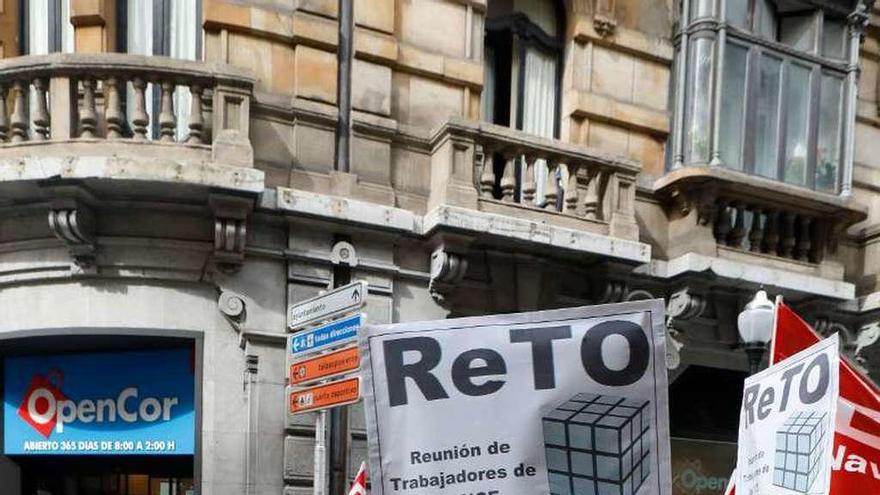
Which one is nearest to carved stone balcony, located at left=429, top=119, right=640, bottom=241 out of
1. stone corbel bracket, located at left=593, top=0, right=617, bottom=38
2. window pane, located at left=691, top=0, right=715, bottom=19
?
stone corbel bracket, located at left=593, top=0, right=617, bottom=38

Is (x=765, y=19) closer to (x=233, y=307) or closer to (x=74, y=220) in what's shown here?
(x=233, y=307)

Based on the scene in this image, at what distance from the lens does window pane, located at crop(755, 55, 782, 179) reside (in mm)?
9758

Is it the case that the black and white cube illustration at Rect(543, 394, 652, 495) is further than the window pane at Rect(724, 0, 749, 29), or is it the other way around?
the window pane at Rect(724, 0, 749, 29)

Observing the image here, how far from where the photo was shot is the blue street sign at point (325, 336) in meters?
5.60

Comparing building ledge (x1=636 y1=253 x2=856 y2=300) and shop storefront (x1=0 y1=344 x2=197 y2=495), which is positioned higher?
building ledge (x1=636 y1=253 x2=856 y2=300)

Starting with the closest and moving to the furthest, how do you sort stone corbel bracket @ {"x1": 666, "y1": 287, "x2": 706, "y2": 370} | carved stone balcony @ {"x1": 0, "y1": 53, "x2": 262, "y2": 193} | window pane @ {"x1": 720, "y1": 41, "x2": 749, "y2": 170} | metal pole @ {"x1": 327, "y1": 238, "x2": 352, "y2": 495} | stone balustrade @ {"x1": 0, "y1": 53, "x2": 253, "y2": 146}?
carved stone balcony @ {"x1": 0, "y1": 53, "x2": 262, "y2": 193} → stone balustrade @ {"x1": 0, "y1": 53, "x2": 253, "y2": 146} → metal pole @ {"x1": 327, "y1": 238, "x2": 352, "y2": 495} → stone corbel bracket @ {"x1": 666, "y1": 287, "x2": 706, "y2": 370} → window pane @ {"x1": 720, "y1": 41, "x2": 749, "y2": 170}

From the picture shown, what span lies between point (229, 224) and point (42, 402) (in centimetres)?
221

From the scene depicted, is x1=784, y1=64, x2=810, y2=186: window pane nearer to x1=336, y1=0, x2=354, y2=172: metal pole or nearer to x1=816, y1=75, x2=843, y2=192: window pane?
x1=816, y1=75, x2=843, y2=192: window pane

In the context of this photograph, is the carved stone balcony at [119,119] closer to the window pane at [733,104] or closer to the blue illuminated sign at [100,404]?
the blue illuminated sign at [100,404]

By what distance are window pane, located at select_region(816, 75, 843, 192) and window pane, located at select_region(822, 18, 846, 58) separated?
12.1 inches

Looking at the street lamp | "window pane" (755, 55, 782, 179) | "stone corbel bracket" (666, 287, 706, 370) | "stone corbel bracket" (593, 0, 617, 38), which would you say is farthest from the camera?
"window pane" (755, 55, 782, 179)

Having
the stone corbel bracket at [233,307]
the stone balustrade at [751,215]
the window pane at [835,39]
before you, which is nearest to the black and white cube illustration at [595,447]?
the stone corbel bracket at [233,307]

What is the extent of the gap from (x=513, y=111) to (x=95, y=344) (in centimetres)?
453

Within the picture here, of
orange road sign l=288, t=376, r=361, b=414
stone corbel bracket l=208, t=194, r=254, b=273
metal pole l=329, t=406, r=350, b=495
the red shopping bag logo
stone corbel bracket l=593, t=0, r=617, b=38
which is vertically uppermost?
stone corbel bracket l=593, t=0, r=617, b=38
